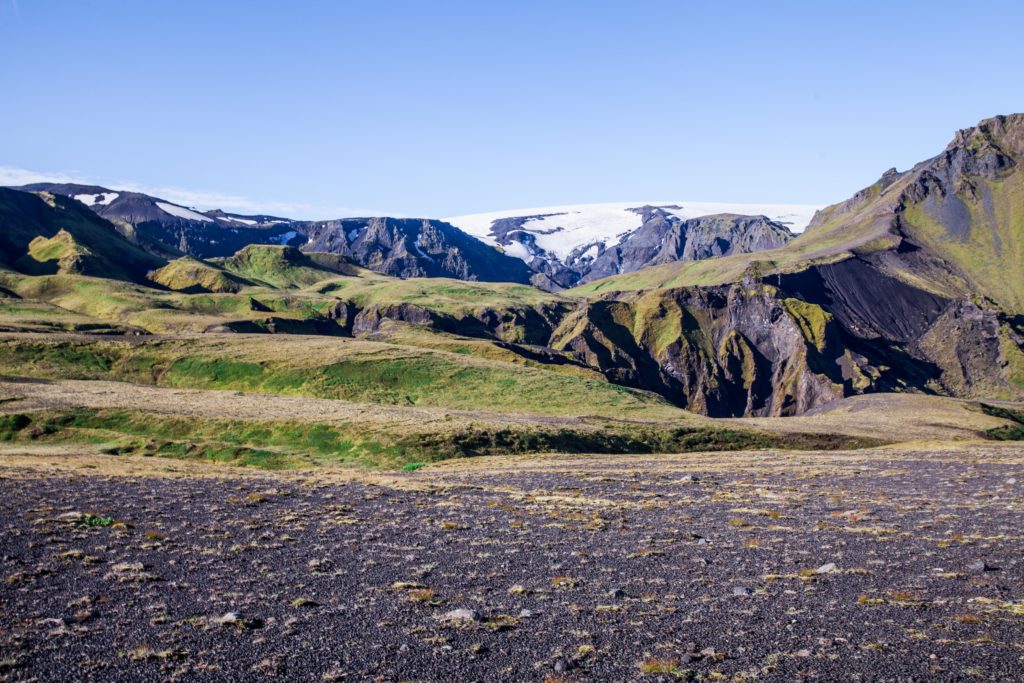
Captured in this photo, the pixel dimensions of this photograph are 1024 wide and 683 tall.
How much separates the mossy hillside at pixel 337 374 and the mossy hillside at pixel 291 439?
23243 mm

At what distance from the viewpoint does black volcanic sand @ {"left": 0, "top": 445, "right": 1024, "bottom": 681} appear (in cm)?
1427

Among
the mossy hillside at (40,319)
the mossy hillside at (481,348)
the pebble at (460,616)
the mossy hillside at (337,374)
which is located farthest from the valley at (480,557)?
the mossy hillside at (481,348)

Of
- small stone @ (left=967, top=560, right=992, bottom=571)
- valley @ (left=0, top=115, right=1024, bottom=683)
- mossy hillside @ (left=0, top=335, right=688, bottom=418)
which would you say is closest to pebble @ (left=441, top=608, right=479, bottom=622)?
valley @ (left=0, top=115, right=1024, bottom=683)

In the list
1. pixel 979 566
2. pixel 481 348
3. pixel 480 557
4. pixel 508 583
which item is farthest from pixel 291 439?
pixel 481 348

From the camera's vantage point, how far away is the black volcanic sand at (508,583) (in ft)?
46.8

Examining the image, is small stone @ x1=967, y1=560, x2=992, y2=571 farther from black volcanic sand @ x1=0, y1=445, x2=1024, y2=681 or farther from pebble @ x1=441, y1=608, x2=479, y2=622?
pebble @ x1=441, y1=608, x2=479, y2=622

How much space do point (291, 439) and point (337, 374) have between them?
38.2 m

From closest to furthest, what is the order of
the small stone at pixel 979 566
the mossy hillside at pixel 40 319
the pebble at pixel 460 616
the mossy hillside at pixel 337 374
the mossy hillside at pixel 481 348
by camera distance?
the pebble at pixel 460 616 < the small stone at pixel 979 566 < the mossy hillside at pixel 337 374 < the mossy hillside at pixel 40 319 < the mossy hillside at pixel 481 348

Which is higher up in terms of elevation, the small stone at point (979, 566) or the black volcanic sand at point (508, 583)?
the small stone at point (979, 566)

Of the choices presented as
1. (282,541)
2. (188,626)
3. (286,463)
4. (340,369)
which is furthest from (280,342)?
(188,626)

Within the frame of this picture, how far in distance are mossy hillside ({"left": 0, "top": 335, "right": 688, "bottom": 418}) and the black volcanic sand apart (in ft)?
184

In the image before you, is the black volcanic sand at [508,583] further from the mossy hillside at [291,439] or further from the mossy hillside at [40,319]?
the mossy hillside at [40,319]

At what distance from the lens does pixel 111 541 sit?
23.1 meters

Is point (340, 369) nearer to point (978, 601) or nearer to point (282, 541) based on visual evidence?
point (282, 541)
